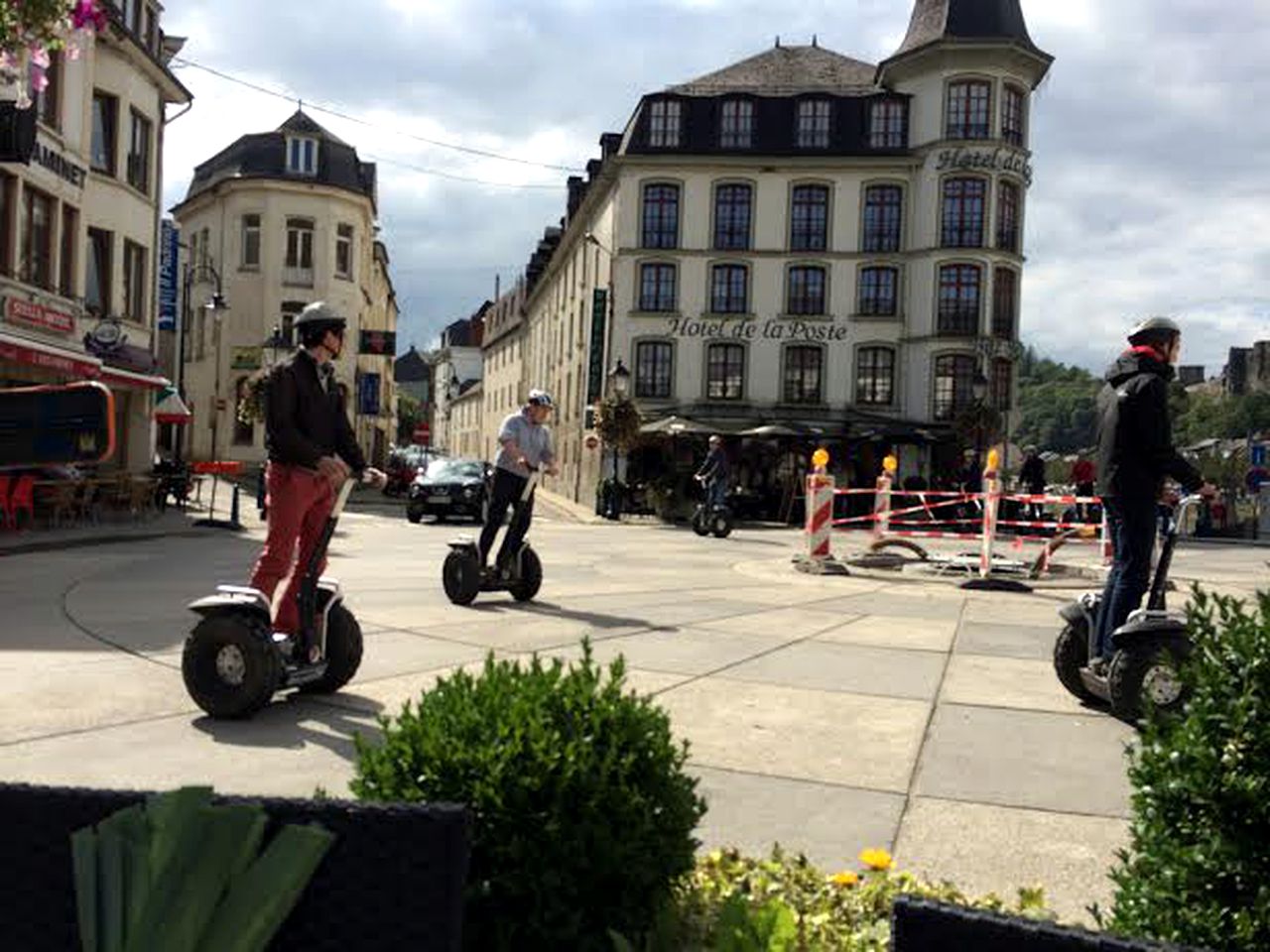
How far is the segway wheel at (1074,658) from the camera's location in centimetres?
606

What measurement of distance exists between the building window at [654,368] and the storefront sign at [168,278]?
1511 centimetres

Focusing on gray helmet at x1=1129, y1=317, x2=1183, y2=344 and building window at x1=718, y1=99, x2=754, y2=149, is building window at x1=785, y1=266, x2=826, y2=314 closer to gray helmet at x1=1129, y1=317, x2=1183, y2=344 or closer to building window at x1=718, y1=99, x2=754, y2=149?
building window at x1=718, y1=99, x2=754, y2=149

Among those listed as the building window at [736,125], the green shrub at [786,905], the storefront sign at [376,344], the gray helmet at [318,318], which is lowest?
the green shrub at [786,905]

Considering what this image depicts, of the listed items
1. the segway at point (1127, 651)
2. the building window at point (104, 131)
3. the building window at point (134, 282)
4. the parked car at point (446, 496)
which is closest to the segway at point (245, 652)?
the segway at point (1127, 651)

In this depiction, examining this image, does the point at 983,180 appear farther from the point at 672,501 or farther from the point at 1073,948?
the point at 1073,948

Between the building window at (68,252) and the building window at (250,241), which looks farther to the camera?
the building window at (250,241)

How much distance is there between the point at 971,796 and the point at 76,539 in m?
14.9

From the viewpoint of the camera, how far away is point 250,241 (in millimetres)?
45938

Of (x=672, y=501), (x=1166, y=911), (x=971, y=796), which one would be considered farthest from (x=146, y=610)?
(x=672, y=501)

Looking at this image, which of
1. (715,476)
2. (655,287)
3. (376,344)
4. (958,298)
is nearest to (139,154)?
(715,476)

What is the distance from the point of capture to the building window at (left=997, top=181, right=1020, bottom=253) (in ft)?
124

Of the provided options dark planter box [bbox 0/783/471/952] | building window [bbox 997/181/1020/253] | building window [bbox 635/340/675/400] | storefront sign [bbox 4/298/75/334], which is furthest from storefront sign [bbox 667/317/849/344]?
dark planter box [bbox 0/783/471/952]

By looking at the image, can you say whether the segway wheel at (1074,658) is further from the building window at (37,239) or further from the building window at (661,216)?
the building window at (661,216)

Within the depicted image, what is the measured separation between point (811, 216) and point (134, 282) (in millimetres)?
21948
